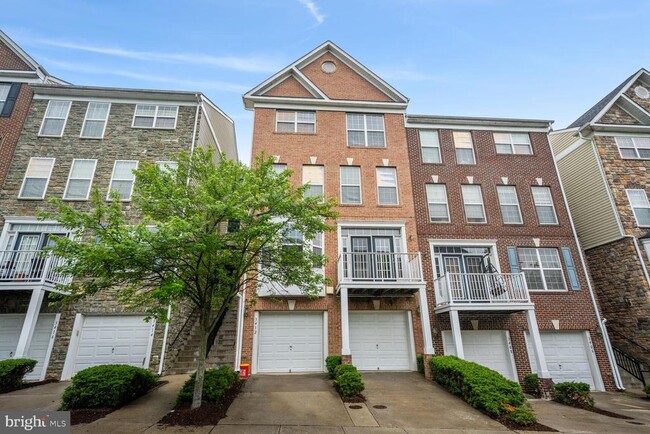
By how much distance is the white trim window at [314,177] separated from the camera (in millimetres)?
14344

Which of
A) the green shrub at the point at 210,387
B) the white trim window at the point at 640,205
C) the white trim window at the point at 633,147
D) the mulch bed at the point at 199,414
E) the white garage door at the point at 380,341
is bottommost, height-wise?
the mulch bed at the point at 199,414

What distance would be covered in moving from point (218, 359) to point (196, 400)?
4.48 m

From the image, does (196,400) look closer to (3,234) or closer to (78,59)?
(3,234)

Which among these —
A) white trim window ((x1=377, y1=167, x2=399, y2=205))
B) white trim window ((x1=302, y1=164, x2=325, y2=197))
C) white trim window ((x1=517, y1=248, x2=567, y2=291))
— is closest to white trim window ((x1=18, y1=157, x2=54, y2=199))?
white trim window ((x1=302, y1=164, x2=325, y2=197))

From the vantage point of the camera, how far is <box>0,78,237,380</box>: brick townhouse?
37.6 feet

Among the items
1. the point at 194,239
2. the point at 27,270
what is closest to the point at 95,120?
the point at 27,270

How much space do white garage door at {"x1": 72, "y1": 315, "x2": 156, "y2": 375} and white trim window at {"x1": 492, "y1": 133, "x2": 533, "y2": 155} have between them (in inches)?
702

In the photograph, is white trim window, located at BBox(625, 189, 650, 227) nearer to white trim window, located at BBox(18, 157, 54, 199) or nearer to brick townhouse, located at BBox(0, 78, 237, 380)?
brick townhouse, located at BBox(0, 78, 237, 380)

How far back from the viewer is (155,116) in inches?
594

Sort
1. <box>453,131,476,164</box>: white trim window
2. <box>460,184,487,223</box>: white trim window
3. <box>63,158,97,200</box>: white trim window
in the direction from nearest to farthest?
<box>63,158,97,200</box>: white trim window
<box>460,184,487,223</box>: white trim window
<box>453,131,476,164</box>: white trim window

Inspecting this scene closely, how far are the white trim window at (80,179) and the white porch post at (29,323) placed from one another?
4.35m

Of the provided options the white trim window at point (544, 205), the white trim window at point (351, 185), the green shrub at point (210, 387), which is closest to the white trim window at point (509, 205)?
the white trim window at point (544, 205)

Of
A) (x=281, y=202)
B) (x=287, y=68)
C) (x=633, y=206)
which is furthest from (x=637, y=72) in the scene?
(x=281, y=202)

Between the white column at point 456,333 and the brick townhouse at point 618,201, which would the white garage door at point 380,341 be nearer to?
the white column at point 456,333
